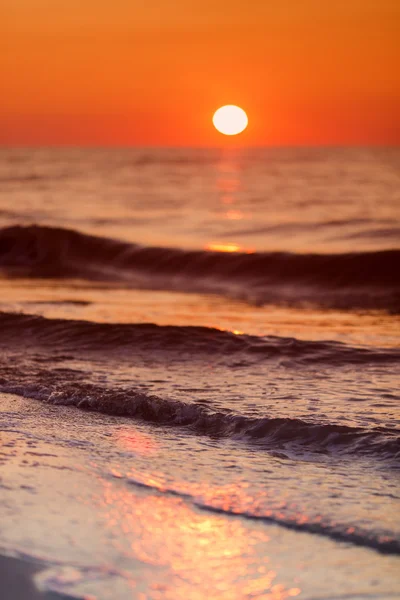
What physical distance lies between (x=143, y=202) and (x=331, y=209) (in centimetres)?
813

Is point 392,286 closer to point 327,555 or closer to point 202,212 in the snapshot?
point 327,555

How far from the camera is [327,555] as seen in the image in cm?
355

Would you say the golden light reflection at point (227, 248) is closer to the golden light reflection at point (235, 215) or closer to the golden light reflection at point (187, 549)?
the golden light reflection at point (235, 215)

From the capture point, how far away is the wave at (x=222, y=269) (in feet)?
46.3

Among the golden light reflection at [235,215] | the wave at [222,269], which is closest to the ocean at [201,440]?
the wave at [222,269]

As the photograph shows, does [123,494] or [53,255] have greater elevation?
[53,255]

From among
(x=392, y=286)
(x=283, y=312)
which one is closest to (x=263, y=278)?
(x=392, y=286)

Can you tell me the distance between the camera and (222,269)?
16594 millimetres

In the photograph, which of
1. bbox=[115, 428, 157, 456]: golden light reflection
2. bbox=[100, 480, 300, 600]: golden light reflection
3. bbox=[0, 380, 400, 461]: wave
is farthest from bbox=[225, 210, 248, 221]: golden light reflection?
bbox=[100, 480, 300, 600]: golden light reflection

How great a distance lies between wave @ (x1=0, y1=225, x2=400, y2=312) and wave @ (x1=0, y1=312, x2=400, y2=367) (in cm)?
416

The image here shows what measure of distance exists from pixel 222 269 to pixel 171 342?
329 inches

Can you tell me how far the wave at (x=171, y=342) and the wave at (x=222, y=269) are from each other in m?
4.16

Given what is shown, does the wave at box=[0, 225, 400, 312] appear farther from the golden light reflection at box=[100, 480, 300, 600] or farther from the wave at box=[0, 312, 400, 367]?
the golden light reflection at box=[100, 480, 300, 600]

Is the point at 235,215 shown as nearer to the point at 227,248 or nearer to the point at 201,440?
the point at 227,248
